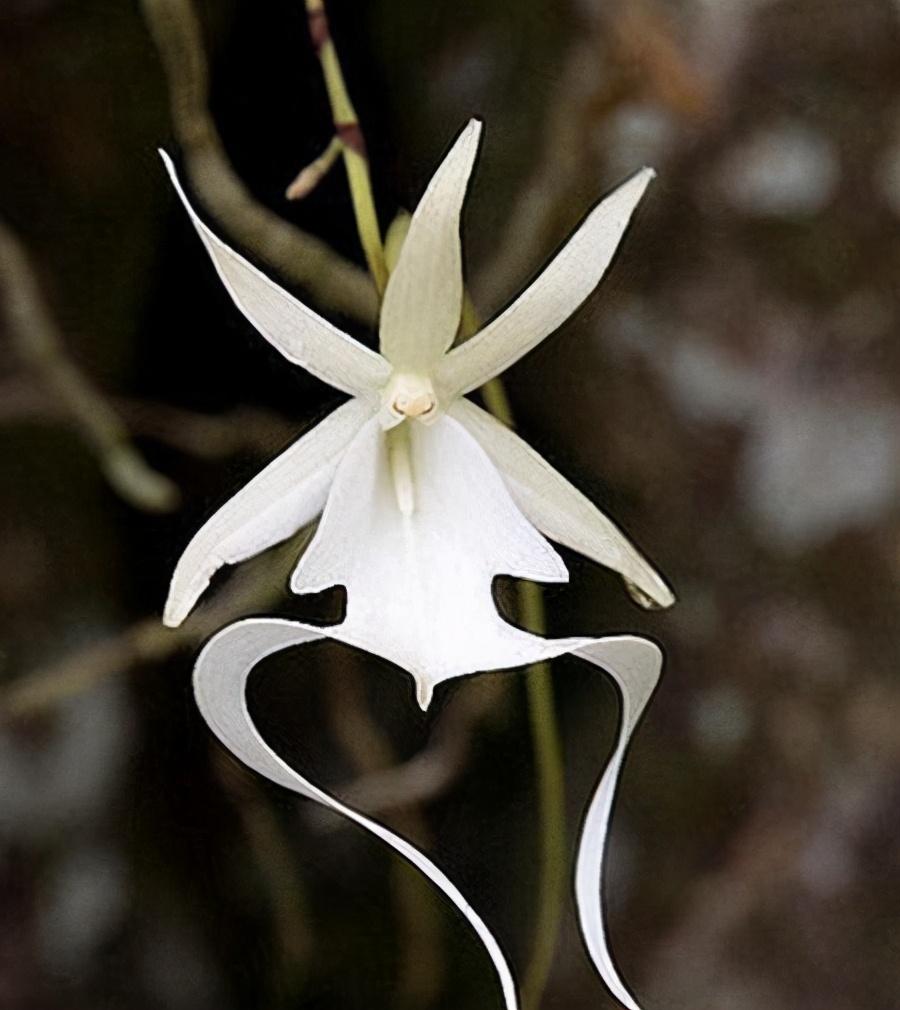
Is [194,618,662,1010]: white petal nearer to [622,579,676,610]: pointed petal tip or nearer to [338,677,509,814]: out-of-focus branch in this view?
[622,579,676,610]: pointed petal tip

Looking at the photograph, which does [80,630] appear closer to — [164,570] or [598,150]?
[164,570]

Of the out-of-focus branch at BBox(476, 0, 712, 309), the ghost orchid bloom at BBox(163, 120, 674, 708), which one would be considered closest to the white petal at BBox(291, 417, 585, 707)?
the ghost orchid bloom at BBox(163, 120, 674, 708)

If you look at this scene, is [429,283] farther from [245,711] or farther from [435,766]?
[435,766]

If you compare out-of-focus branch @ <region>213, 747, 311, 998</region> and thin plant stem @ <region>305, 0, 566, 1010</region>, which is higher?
thin plant stem @ <region>305, 0, 566, 1010</region>

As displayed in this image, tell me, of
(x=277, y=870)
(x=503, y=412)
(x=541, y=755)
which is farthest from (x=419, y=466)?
(x=277, y=870)

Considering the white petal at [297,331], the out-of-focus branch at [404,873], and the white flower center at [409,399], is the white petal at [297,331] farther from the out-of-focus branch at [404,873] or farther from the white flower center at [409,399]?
the out-of-focus branch at [404,873]

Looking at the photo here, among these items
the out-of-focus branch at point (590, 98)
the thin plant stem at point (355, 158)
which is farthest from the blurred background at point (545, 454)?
the thin plant stem at point (355, 158)
